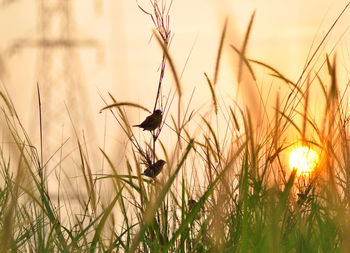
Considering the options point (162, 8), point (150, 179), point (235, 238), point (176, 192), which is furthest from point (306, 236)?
point (162, 8)

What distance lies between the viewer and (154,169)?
1121 mm

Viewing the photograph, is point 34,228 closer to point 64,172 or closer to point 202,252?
point 64,172

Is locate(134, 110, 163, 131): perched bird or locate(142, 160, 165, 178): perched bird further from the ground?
locate(134, 110, 163, 131): perched bird

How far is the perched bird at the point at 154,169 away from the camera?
1111mm

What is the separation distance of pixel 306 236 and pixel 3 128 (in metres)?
0.52

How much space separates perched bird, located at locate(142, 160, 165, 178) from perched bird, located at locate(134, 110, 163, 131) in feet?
0.23

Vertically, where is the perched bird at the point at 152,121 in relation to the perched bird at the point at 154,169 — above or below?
above

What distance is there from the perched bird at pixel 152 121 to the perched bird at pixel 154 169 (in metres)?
0.07

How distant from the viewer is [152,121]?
42.7 inches

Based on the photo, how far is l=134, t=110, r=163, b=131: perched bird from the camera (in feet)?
3.56

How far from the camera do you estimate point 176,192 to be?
1.36 metres

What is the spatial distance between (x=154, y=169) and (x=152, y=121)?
0.10m

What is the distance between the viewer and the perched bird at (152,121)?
1.08m

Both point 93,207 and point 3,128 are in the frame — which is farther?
point 93,207
